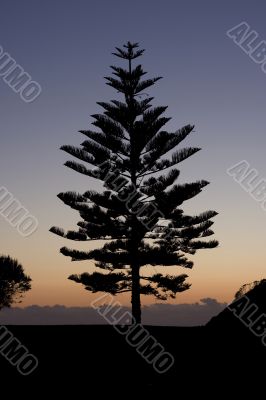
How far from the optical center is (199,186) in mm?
16875

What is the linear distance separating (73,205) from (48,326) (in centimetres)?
754

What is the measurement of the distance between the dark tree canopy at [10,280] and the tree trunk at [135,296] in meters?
6.34

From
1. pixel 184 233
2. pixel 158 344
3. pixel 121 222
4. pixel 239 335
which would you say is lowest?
pixel 158 344

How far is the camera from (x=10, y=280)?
71.1 feet

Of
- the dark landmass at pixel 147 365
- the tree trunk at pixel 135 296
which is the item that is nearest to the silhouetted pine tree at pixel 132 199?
the tree trunk at pixel 135 296

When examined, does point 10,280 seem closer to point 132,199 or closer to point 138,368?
point 132,199

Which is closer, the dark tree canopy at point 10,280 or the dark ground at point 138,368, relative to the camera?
the dark ground at point 138,368

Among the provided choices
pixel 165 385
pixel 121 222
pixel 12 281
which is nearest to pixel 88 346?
pixel 165 385

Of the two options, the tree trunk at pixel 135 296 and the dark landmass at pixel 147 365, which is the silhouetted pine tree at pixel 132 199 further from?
the dark landmass at pixel 147 365

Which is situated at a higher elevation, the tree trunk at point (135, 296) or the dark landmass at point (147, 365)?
the tree trunk at point (135, 296)

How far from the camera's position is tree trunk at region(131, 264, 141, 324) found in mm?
15910

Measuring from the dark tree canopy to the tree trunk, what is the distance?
634cm

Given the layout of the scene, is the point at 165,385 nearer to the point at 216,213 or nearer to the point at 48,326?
the point at 48,326

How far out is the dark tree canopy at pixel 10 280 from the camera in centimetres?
2133
